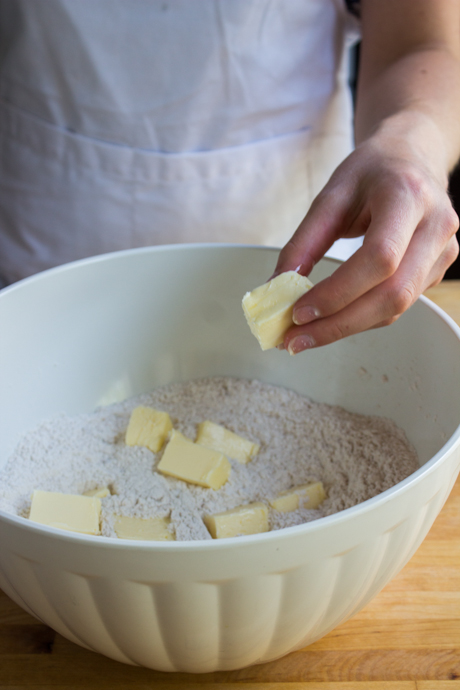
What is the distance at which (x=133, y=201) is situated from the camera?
968 mm

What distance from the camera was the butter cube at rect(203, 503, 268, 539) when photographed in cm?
61

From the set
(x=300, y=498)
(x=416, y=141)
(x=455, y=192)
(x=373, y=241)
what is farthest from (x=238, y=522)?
(x=455, y=192)

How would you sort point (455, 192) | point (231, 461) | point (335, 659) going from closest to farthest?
point (335, 659)
point (231, 461)
point (455, 192)

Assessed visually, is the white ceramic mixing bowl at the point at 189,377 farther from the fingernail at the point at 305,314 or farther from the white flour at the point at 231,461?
the fingernail at the point at 305,314

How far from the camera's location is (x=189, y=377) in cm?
89

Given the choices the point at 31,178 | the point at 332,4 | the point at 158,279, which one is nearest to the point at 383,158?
the point at 158,279

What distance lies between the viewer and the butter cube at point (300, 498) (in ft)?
2.15

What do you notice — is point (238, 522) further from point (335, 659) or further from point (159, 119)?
point (159, 119)

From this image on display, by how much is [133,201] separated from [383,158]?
456 millimetres

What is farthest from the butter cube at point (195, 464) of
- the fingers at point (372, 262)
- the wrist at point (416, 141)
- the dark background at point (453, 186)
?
the dark background at point (453, 186)

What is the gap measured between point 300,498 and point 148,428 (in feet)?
0.73

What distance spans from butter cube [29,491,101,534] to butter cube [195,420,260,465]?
186 millimetres

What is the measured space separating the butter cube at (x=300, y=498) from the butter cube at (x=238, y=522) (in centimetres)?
3

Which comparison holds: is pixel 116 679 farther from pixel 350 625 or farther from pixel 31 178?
pixel 31 178
